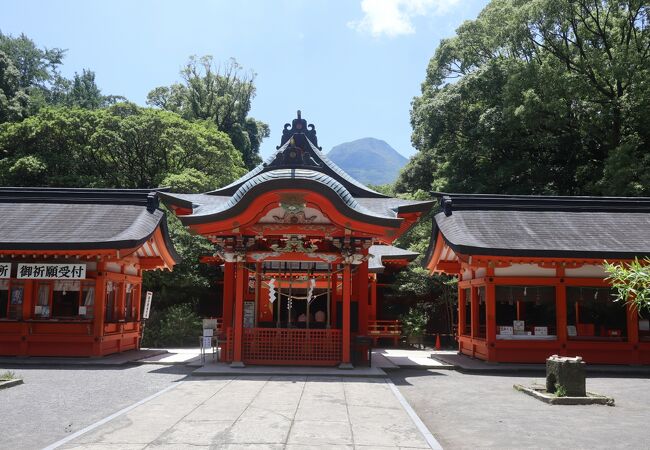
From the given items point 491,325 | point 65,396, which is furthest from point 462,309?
point 65,396

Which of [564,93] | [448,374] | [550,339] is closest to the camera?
[448,374]

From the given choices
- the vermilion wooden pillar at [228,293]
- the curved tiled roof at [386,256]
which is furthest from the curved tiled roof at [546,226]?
the vermilion wooden pillar at [228,293]

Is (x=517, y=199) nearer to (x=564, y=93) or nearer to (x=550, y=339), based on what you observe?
(x=550, y=339)

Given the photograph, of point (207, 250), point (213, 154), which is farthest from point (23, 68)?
point (207, 250)

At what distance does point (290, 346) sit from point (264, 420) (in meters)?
6.96

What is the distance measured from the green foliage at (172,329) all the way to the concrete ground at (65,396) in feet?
26.6

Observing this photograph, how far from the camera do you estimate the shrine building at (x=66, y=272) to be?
16.4 metres

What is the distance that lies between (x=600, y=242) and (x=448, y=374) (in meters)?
6.40

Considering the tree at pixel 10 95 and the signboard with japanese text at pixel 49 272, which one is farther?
the tree at pixel 10 95

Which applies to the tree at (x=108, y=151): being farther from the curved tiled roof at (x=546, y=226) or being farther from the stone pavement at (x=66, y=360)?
the curved tiled roof at (x=546, y=226)

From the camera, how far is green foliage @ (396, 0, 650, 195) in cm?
2795

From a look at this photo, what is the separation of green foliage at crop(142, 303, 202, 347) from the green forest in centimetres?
200

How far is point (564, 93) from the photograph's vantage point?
28516mm

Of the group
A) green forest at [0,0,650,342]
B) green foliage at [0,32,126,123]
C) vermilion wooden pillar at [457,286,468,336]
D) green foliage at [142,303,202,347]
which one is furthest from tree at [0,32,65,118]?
vermilion wooden pillar at [457,286,468,336]
